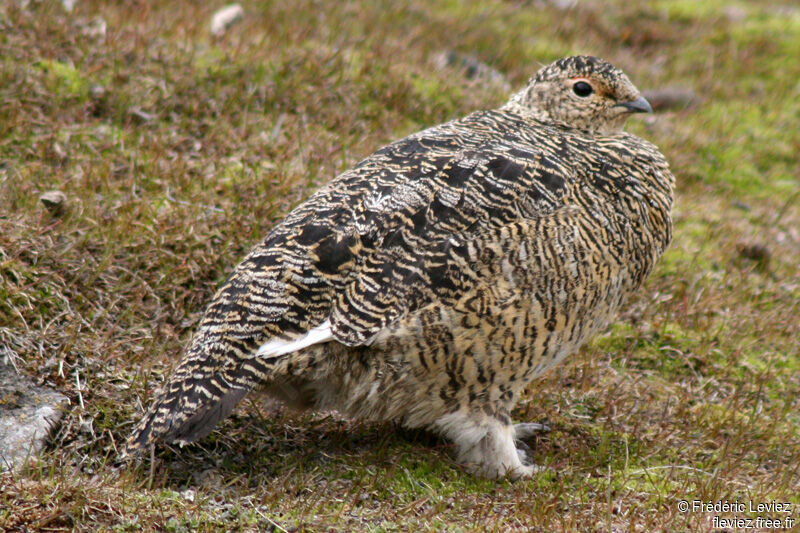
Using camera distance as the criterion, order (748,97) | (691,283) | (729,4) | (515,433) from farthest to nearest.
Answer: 1. (729,4)
2. (748,97)
3. (691,283)
4. (515,433)

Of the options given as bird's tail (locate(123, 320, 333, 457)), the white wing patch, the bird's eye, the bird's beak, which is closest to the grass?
bird's tail (locate(123, 320, 333, 457))

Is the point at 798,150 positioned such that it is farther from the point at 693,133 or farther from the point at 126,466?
the point at 126,466

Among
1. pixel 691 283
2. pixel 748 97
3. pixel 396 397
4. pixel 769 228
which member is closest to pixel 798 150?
pixel 748 97

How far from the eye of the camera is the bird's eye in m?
5.82

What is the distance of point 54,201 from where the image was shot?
5.73 metres

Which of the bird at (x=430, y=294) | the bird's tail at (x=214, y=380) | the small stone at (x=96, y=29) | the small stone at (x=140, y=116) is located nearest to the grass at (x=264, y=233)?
the small stone at (x=140, y=116)

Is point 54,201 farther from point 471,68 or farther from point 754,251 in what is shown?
point 754,251

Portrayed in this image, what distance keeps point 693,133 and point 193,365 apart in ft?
21.5

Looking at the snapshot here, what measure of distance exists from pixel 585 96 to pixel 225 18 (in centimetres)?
475

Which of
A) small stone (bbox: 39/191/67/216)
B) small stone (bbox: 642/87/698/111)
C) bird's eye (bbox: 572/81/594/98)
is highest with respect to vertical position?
bird's eye (bbox: 572/81/594/98)

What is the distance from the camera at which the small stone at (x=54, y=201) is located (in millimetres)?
5734

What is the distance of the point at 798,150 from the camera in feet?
31.2

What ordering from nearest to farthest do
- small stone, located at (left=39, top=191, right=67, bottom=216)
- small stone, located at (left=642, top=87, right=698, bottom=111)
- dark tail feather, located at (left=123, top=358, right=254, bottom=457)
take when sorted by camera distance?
dark tail feather, located at (left=123, top=358, right=254, bottom=457) < small stone, located at (left=39, top=191, right=67, bottom=216) < small stone, located at (left=642, top=87, right=698, bottom=111)

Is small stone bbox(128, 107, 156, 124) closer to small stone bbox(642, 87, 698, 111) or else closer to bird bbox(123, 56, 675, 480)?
bird bbox(123, 56, 675, 480)
